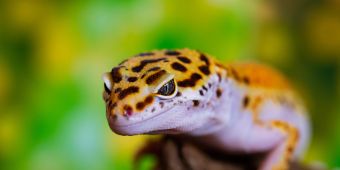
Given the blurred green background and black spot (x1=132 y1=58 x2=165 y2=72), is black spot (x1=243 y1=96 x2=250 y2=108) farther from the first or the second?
the blurred green background

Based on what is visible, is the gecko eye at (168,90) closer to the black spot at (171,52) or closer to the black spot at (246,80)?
the black spot at (171,52)

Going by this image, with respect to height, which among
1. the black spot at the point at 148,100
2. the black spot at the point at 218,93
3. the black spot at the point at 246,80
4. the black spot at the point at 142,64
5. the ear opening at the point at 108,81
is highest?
the black spot at the point at 142,64

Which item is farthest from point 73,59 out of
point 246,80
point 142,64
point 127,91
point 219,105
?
point 127,91

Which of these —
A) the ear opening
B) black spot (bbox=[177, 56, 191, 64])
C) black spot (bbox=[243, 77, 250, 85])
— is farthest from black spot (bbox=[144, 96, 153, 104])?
black spot (bbox=[243, 77, 250, 85])

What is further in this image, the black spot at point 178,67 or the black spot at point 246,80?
the black spot at point 246,80

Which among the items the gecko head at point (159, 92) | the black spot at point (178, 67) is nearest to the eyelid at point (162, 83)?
the gecko head at point (159, 92)

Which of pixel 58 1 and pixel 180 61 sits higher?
pixel 180 61

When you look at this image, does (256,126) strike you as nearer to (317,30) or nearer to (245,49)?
(245,49)

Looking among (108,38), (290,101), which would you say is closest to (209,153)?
(290,101)
